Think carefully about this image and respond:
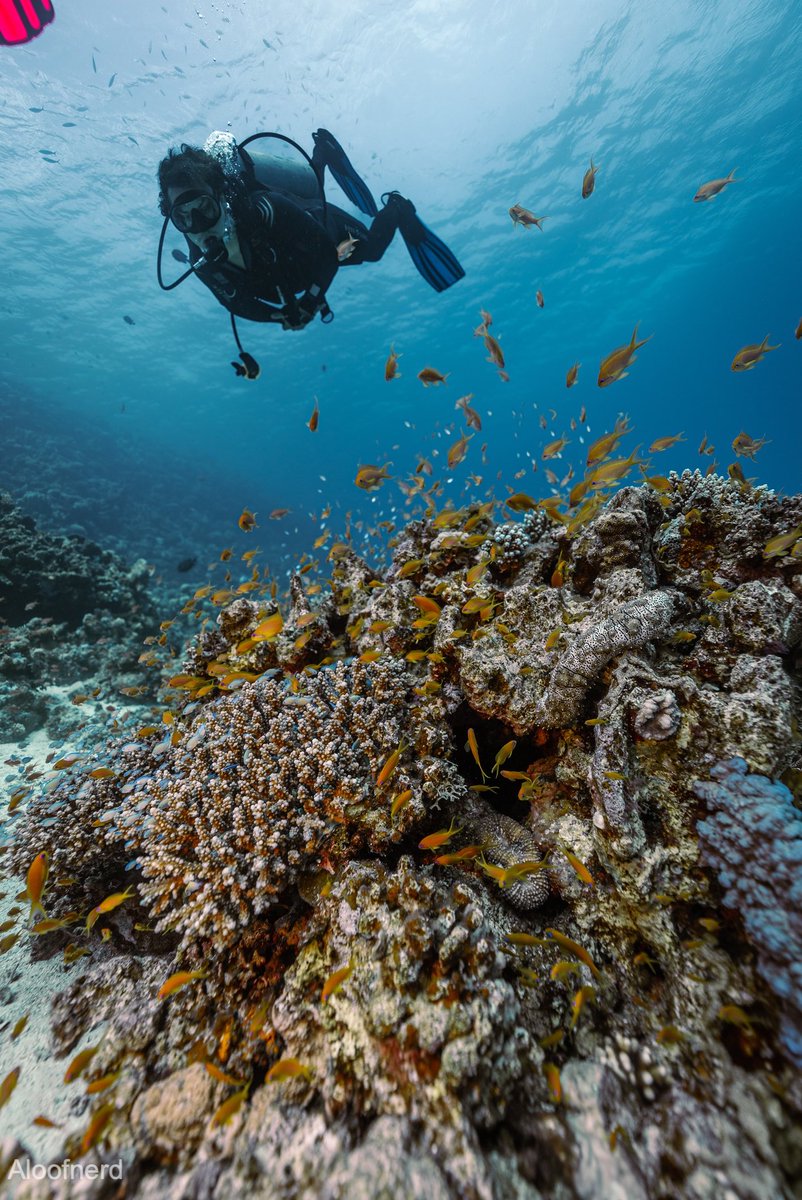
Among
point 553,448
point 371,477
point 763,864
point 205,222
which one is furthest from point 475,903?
point 205,222

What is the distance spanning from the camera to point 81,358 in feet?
153

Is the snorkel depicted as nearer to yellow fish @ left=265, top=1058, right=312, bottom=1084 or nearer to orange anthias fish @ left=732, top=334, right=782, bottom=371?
orange anthias fish @ left=732, top=334, right=782, bottom=371

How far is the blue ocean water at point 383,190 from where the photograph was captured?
64.3 ft

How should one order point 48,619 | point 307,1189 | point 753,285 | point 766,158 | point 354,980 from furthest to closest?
point 753,285
point 766,158
point 48,619
point 354,980
point 307,1189

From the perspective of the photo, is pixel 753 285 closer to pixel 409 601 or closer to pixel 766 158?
pixel 766 158

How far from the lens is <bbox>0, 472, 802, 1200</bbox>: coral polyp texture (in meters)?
1.60

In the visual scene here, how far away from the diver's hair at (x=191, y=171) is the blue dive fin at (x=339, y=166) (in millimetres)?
2864

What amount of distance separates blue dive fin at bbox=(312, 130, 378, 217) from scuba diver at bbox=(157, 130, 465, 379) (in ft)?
0.06

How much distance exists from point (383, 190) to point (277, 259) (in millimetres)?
29442

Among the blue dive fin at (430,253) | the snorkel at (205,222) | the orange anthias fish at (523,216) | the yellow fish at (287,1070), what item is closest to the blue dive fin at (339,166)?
the blue dive fin at (430,253)

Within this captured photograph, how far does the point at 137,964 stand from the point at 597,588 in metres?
4.04

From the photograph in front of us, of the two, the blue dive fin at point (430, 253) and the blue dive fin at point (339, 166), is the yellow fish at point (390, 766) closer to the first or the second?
the blue dive fin at point (430, 253)

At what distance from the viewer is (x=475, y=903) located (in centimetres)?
217

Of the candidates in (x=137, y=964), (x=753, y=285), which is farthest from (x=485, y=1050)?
(x=753, y=285)
